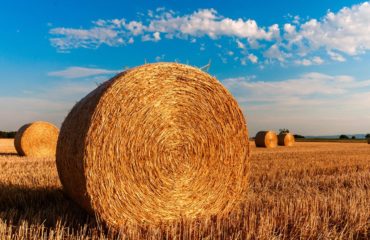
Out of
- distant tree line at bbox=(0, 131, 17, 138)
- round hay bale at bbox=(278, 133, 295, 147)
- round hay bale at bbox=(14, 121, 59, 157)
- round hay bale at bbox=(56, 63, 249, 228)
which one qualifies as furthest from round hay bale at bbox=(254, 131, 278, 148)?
distant tree line at bbox=(0, 131, 17, 138)

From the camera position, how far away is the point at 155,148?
15.7 ft

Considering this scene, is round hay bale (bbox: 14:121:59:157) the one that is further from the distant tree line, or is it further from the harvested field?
the distant tree line

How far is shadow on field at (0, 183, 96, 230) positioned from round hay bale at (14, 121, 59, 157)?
8.01 metres

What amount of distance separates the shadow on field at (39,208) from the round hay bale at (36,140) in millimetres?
8007

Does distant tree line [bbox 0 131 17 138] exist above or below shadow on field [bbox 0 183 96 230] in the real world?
above

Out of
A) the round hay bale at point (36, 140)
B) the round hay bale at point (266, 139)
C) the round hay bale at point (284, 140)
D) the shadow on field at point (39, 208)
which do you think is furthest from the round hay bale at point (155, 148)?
the round hay bale at point (284, 140)

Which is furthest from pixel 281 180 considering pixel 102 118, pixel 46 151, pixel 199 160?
pixel 46 151

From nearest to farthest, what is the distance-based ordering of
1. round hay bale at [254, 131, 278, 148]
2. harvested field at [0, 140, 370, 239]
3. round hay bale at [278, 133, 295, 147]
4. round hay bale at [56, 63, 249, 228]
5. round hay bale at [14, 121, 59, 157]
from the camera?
harvested field at [0, 140, 370, 239], round hay bale at [56, 63, 249, 228], round hay bale at [14, 121, 59, 157], round hay bale at [254, 131, 278, 148], round hay bale at [278, 133, 295, 147]

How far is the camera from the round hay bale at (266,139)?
904 inches

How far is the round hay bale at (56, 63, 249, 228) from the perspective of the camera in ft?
14.6

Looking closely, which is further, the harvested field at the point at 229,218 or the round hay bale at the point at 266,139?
the round hay bale at the point at 266,139

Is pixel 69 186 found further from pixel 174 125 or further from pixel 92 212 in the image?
pixel 174 125

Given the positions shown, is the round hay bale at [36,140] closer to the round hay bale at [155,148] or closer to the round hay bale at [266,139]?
the round hay bale at [155,148]

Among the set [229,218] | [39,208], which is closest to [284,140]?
[229,218]
